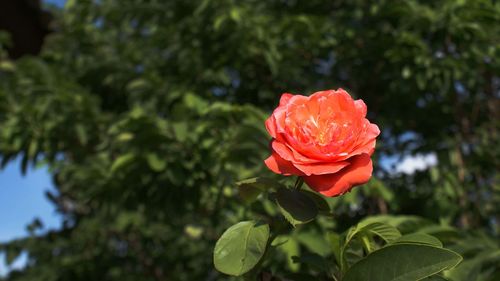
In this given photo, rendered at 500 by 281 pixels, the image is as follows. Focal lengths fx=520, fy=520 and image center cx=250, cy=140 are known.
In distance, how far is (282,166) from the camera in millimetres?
794

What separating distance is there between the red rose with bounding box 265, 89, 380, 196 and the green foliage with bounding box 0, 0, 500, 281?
2.92 ft

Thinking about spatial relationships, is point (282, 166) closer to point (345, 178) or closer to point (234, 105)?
point (345, 178)

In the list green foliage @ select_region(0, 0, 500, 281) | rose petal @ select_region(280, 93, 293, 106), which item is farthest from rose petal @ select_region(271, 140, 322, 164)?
green foliage @ select_region(0, 0, 500, 281)

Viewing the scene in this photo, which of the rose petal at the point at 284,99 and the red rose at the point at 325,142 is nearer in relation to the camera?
the red rose at the point at 325,142

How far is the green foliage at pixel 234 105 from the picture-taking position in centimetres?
202

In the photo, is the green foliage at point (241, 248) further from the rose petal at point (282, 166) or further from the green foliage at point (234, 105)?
the green foliage at point (234, 105)

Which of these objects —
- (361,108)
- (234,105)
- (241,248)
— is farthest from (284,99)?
(234,105)

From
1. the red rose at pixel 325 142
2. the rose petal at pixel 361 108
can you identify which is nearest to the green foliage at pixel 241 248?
the red rose at pixel 325 142

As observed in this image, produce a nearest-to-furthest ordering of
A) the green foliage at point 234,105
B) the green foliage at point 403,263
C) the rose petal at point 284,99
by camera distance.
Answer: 1. the green foliage at point 403,263
2. the rose petal at point 284,99
3. the green foliage at point 234,105

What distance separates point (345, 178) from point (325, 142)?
0.21ft

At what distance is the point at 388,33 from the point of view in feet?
8.27

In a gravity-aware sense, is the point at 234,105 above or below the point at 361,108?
below

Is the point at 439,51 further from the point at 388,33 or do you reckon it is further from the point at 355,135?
the point at 355,135

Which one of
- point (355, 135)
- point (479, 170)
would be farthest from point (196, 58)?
point (355, 135)
